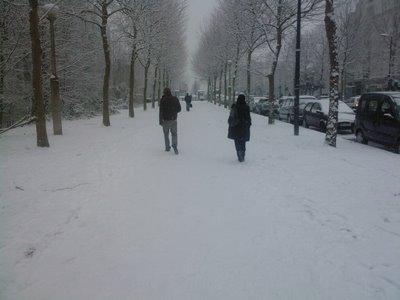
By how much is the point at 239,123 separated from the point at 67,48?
1519cm

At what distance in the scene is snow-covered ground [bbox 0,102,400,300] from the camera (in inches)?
164

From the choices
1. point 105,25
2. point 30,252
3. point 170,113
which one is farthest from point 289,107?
point 30,252

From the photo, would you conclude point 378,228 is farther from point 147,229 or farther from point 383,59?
point 383,59

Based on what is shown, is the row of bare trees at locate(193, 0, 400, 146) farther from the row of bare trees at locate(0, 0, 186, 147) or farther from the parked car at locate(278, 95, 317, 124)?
the row of bare trees at locate(0, 0, 186, 147)

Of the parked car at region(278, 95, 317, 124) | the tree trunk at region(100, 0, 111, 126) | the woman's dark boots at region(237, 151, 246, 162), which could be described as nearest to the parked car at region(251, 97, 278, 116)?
the parked car at region(278, 95, 317, 124)

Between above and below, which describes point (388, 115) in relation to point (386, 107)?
below

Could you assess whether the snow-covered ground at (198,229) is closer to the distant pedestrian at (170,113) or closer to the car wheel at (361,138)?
the distant pedestrian at (170,113)

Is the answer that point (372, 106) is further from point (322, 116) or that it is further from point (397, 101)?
point (322, 116)

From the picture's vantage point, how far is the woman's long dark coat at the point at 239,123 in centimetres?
A: 1045

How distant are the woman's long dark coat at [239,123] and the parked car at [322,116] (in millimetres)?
9982

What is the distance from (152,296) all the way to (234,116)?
7107mm

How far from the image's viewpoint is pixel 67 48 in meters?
22.6

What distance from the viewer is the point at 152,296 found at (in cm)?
394

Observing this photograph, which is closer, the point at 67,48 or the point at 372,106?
the point at 372,106
